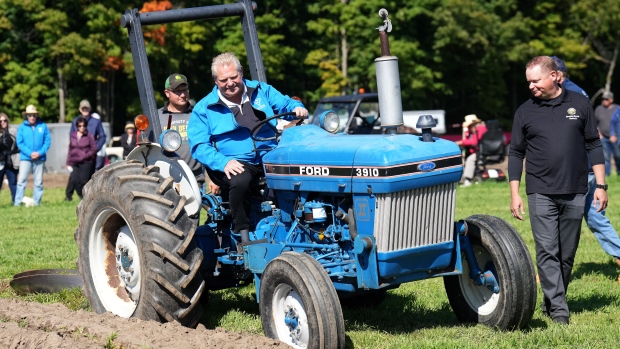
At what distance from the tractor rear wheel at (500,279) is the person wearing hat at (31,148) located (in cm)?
1165

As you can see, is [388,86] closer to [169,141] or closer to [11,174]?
[169,141]

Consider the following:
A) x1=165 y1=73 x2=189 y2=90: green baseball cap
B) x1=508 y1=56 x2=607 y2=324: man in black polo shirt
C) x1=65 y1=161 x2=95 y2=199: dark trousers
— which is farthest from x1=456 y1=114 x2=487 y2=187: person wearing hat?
x1=508 y1=56 x2=607 y2=324: man in black polo shirt

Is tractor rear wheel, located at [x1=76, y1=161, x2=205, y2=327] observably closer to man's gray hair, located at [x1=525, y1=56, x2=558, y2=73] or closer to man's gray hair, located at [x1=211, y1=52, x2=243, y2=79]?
man's gray hair, located at [x1=211, y1=52, x2=243, y2=79]

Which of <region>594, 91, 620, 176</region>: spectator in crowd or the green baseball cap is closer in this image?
the green baseball cap

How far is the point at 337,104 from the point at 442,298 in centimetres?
1721

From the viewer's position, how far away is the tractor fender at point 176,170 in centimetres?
696

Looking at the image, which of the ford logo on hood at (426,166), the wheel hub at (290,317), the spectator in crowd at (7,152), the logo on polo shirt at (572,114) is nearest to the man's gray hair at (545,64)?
the logo on polo shirt at (572,114)

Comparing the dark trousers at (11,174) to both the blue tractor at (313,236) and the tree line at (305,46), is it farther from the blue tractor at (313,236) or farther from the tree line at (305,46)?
the tree line at (305,46)

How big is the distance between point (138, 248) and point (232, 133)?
1.08m

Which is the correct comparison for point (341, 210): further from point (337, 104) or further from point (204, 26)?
point (204, 26)

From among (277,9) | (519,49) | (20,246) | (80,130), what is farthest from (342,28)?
(20,246)

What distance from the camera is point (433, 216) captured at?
20.0 ft

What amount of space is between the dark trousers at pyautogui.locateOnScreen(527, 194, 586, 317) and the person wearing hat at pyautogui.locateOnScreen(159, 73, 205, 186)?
2.91 m

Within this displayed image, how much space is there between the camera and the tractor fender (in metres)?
6.96
